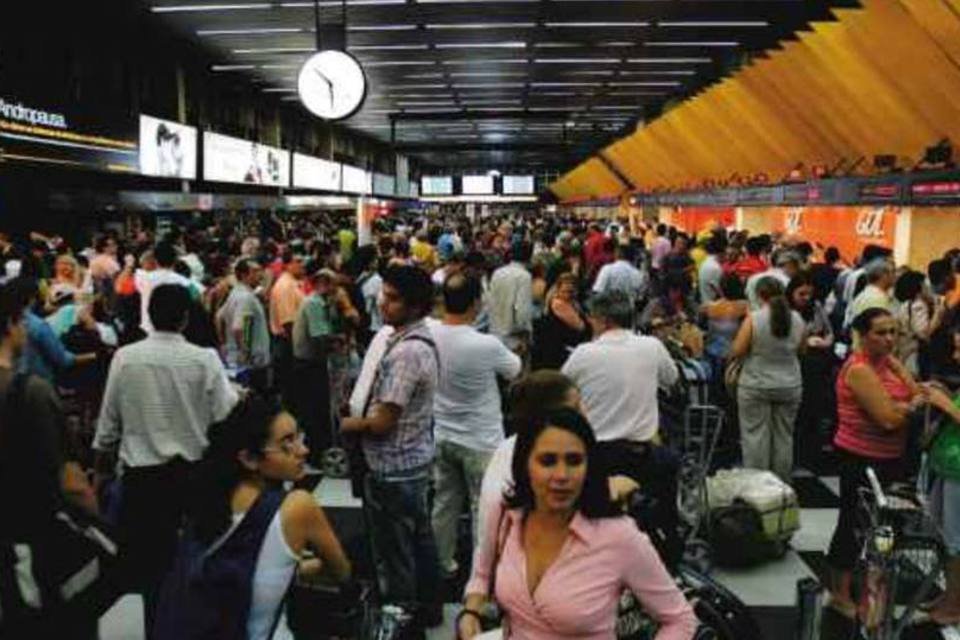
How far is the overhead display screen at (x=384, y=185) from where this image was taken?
33556mm

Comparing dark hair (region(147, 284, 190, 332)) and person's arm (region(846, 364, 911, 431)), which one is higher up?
dark hair (region(147, 284, 190, 332))

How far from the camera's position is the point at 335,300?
23.7 feet

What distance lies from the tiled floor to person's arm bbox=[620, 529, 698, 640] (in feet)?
7.49

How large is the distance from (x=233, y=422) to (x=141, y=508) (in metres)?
1.30

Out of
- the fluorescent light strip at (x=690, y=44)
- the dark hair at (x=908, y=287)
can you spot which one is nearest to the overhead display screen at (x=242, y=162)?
the fluorescent light strip at (x=690, y=44)

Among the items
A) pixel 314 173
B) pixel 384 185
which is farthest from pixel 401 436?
pixel 384 185

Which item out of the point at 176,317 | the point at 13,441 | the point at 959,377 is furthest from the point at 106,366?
the point at 959,377

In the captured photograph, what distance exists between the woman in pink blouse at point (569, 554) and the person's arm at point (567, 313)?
4.96 metres

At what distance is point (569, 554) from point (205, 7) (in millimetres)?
10982

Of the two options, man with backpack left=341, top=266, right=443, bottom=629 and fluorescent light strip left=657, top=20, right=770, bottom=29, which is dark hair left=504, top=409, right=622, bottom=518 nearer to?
man with backpack left=341, top=266, right=443, bottom=629

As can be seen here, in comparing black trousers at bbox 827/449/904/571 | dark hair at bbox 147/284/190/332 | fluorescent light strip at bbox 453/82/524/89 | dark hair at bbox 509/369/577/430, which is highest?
fluorescent light strip at bbox 453/82/524/89

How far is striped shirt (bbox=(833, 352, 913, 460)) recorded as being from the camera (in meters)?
4.79

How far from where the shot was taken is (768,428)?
6031mm

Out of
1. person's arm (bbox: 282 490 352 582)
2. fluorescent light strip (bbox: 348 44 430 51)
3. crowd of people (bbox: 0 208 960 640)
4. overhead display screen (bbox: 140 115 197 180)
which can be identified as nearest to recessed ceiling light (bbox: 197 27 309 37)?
fluorescent light strip (bbox: 348 44 430 51)
